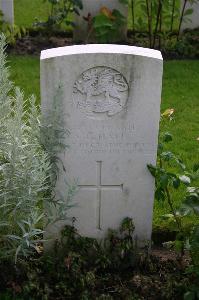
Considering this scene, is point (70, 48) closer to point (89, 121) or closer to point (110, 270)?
point (89, 121)

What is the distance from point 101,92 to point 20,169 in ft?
2.51

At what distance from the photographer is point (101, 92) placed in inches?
161

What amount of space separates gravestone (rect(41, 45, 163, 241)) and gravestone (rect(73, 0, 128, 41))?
500 cm

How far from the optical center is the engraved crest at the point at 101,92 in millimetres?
4035

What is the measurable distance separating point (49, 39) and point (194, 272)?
5740 millimetres

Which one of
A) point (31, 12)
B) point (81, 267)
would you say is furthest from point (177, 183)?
point (31, 12)

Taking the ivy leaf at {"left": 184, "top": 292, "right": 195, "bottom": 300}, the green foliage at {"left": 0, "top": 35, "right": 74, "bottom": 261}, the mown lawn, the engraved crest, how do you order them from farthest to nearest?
the mown lawn
the engraved crest
the ivy leaf at {"left": 184, "top": 292, "right": 195, "bottom": 300}
the green foliage at {"left": 0, "top": 35, "right": 74, "bottom": 261}

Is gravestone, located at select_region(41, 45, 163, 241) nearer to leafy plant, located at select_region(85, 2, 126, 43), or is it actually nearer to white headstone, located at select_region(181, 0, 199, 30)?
leafy plant, located at select_region(85, 2, 126, 43)

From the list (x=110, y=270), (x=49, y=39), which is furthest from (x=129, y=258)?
(x=49, y=39)

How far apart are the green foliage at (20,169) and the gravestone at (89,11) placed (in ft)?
17.4

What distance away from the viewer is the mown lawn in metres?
6.07

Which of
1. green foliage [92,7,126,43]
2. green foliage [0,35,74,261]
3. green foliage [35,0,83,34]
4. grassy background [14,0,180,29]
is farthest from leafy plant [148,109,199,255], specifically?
grassy background [14,0,180,29]

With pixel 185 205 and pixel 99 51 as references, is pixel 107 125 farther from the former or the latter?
pixel 185 205

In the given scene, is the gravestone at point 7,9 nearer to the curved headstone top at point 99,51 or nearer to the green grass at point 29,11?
the green grass at point 29,11
